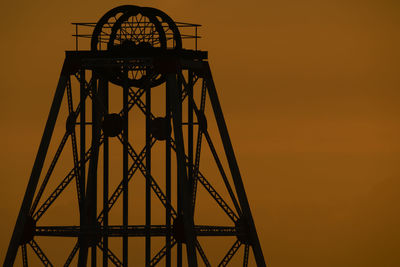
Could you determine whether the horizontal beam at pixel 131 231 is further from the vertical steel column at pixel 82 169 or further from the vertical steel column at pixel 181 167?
the vertical steel column at pixel 181 167

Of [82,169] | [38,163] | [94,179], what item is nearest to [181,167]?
[82,169]

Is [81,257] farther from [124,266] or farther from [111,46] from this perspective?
[111,46]

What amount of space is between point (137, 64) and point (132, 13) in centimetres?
324

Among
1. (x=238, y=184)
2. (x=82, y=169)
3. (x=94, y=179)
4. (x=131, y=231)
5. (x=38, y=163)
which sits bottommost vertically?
(x=131, y=231)

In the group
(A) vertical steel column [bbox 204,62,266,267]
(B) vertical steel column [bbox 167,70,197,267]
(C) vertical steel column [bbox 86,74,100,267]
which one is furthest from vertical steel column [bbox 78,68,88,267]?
(A) vertical steel column [bbox 204,62,266,267]

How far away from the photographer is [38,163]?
2322 inches

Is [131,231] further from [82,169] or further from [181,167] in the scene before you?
[181,167]

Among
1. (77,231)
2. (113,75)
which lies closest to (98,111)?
(113,75)

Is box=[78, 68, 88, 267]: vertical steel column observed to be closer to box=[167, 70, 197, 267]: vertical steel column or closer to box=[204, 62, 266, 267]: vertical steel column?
box=[167, 70, 197, 267]: vertical steel column

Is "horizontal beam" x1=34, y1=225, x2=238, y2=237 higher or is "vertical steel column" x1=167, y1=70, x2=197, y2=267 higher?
"vertical steel column" x1=167, y1=70, x2=197, y2=267

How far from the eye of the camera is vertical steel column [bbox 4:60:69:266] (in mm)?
59031

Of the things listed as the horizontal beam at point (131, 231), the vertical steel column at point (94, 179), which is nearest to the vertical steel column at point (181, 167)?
the horizontal beam at point (131, 231)

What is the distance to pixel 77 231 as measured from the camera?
60.0 metres

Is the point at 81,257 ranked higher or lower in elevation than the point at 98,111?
lower
